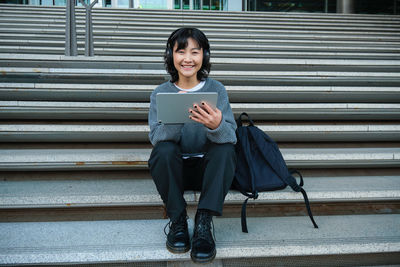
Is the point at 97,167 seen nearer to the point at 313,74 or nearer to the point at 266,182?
the point at 266,182

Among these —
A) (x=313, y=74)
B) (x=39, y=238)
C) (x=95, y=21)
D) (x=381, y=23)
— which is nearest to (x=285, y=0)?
(x=381, y=23)

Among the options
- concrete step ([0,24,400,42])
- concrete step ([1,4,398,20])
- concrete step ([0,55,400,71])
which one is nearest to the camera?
concrete step ([0,55,400,71])

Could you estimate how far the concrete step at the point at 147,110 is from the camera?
2.22 metres

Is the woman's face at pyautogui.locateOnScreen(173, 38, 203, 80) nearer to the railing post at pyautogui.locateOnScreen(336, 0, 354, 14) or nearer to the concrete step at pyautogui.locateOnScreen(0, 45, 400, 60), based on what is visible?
the concrete step at pyautogui.locateOnScreen(0, 45, 400, 60)

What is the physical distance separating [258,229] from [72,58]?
231cm

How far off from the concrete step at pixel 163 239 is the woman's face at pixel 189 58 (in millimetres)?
777

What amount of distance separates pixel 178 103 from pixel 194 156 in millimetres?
331

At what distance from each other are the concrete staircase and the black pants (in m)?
0.20

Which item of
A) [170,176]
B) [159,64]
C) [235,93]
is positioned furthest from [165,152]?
[159,64]

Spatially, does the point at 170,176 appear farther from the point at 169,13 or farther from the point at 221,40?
the point at 169,13

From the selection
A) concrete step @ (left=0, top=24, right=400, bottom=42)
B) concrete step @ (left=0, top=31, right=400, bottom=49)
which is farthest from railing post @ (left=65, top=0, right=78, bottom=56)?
concrete step @ (left=0, top=24, right=400, bottom=42)

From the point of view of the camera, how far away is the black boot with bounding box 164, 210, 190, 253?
1.32 m

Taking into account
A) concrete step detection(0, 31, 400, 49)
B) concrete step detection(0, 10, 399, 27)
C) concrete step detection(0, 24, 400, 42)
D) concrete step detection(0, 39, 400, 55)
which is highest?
concrete step detection(0, 10, 399, 27)

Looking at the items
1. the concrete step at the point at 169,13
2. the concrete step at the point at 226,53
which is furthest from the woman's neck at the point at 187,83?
the concrete step at the point at 169,13
